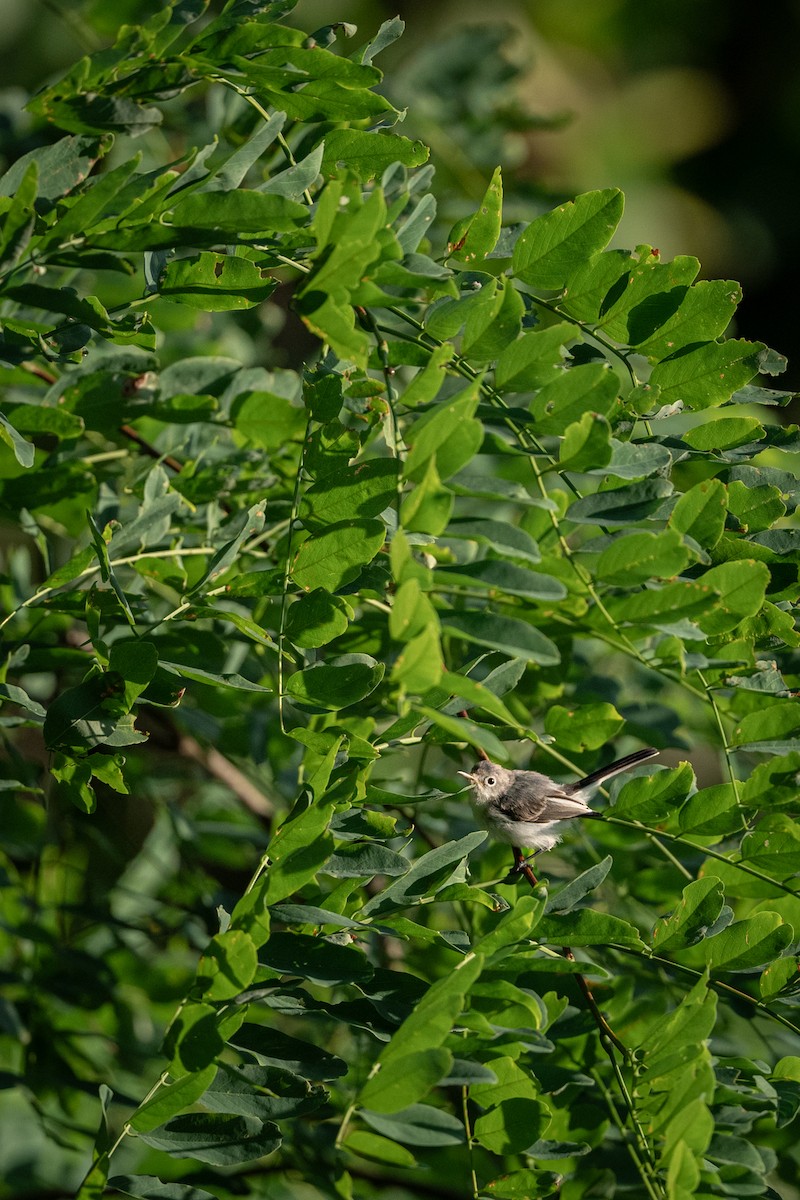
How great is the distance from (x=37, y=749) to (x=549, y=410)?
5.24 feet

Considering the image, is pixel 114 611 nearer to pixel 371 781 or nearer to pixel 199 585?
pixel 199 585

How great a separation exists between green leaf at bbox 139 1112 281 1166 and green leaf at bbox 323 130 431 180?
0.65 m

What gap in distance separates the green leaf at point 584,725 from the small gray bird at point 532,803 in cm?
13

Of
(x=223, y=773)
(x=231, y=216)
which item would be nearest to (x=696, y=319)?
(x=231, y=216)

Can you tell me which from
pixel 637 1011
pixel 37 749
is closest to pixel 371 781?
pixel 637 1011

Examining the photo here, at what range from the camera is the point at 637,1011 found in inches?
42.4

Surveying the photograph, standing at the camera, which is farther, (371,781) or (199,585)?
(371,781)

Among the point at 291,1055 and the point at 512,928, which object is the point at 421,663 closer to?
the point at 512,928

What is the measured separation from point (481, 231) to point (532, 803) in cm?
58

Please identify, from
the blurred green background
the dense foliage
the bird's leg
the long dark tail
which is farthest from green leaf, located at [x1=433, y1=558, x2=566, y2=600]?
the blurred green background

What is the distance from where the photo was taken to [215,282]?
0.80 m

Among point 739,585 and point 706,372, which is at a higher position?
point 706,372

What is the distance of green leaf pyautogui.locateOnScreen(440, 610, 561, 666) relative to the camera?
2.12ft

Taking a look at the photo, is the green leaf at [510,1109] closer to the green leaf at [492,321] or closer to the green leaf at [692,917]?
the green leaf at [692,917]
